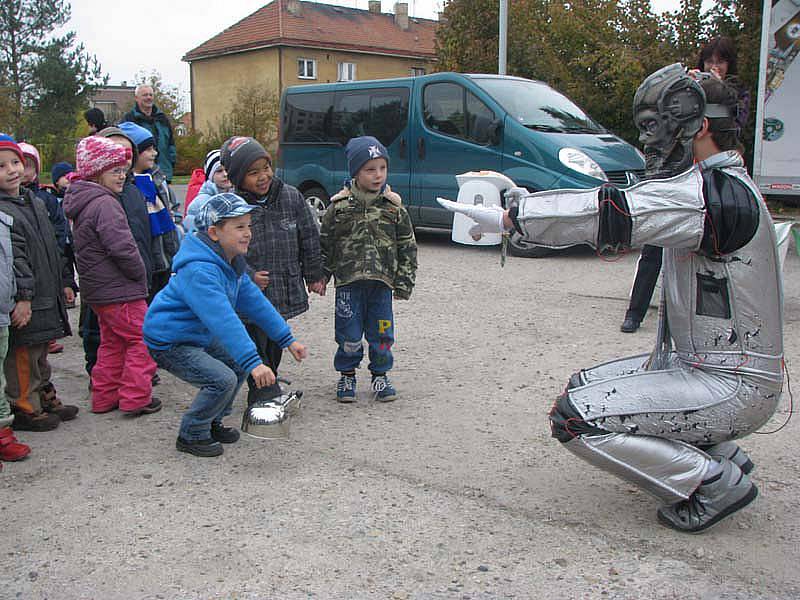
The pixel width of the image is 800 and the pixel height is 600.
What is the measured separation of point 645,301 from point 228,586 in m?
4.67

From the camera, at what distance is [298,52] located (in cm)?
4588

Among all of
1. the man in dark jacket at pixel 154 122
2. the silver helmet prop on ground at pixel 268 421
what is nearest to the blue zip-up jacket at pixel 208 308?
the silver helmet prop on ground at pixel 268 421

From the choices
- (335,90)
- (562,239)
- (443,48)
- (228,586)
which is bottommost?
(228,586)

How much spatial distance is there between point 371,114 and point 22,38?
34577 mm

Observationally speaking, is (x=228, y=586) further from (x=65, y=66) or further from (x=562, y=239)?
(x=65, y=66)

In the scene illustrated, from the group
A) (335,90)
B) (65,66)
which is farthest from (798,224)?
(65,66)

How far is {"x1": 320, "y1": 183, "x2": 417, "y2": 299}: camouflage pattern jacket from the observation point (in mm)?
5148

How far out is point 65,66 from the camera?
39.2 m

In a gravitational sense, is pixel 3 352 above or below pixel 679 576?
above

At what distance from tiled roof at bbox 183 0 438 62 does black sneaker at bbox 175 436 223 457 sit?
42.8 m

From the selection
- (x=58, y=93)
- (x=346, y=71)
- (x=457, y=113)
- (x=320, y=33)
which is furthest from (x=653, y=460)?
(x=320, y=33)

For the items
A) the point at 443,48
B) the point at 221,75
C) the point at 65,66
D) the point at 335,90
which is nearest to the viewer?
the point at 335,90

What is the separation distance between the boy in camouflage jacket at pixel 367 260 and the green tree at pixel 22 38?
3782 centimetres

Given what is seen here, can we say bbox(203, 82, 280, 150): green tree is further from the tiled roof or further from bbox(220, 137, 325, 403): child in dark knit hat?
bbox(220, 137, 325, 403): child in dark knit hat
